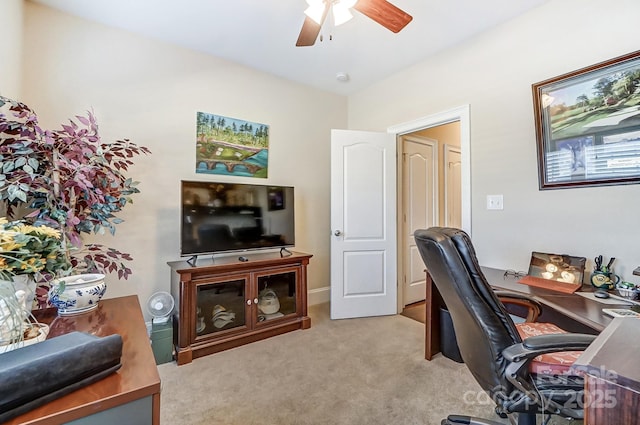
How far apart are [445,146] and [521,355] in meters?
3.39

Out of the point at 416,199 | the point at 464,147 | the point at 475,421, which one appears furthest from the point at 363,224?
the point at 475,421

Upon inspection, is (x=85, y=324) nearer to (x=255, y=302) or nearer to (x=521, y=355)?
(x=255, y=302)

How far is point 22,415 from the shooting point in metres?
0.65

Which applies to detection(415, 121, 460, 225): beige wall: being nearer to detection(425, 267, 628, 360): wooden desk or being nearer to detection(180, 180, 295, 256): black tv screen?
detection(425, 267, 628, 360): wooden desk

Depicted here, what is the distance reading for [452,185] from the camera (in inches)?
161

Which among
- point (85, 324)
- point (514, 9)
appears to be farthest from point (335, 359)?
point (514, 9)

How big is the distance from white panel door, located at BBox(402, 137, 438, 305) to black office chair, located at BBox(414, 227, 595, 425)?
234 cm

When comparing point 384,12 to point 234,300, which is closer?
point 384,12

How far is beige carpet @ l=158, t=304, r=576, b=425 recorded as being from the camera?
165 centimetres

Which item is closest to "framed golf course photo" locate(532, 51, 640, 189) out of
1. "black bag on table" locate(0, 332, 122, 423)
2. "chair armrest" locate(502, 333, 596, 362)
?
"chair armrest" locate(502, 333, 596, 362)

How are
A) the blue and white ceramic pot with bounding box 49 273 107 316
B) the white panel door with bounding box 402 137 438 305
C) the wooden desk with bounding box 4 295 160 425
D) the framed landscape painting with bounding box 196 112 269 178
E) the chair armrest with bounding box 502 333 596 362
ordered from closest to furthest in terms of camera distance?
the wooden desk with bounding box 4 295 160 425 < the chair armrest with bounding box 502 333 596 362 < the blue and white ceramic pot with bounding box 49 273 107 316 < the framed landscape painting with bounding box 196 112 269 178 < the white panel door with bounding box 402 137 438 305

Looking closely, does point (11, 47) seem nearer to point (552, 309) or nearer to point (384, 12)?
point (384, 12)

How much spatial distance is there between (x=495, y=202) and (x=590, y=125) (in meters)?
0.78

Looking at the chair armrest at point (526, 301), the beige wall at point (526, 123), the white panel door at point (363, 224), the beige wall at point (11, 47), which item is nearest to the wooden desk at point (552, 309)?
the chair armrest at point (526, 301)
